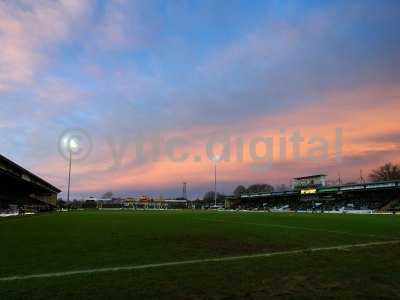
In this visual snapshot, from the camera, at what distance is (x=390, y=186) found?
96250 millimetres

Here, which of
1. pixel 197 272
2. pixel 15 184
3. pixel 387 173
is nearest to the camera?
pixel 197 272

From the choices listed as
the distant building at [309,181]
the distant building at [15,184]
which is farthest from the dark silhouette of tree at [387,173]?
the distant building at [15,184]

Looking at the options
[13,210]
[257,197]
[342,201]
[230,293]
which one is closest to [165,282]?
[230,293]

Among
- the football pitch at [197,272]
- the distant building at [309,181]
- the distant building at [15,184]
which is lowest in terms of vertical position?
the football pitch at [197,272]

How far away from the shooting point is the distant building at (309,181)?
485 feet

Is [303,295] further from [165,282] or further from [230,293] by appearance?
[165,282]

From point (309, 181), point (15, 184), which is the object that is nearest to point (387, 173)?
point (309, 181)

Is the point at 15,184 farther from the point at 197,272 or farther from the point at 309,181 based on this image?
the point at 309,181

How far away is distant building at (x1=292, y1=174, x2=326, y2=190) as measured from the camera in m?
148

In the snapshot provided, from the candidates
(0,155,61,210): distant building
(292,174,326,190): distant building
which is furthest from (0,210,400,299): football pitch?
(292,174,326,190): distant building

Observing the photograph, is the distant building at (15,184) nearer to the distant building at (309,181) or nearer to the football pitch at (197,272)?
the football pitch at (197,272)

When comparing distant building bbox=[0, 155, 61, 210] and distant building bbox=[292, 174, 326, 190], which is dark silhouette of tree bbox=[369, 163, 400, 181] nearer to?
distant building bbox=[292, 174, 326, 190]

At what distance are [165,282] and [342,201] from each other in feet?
378

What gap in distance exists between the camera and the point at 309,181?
505 feet
